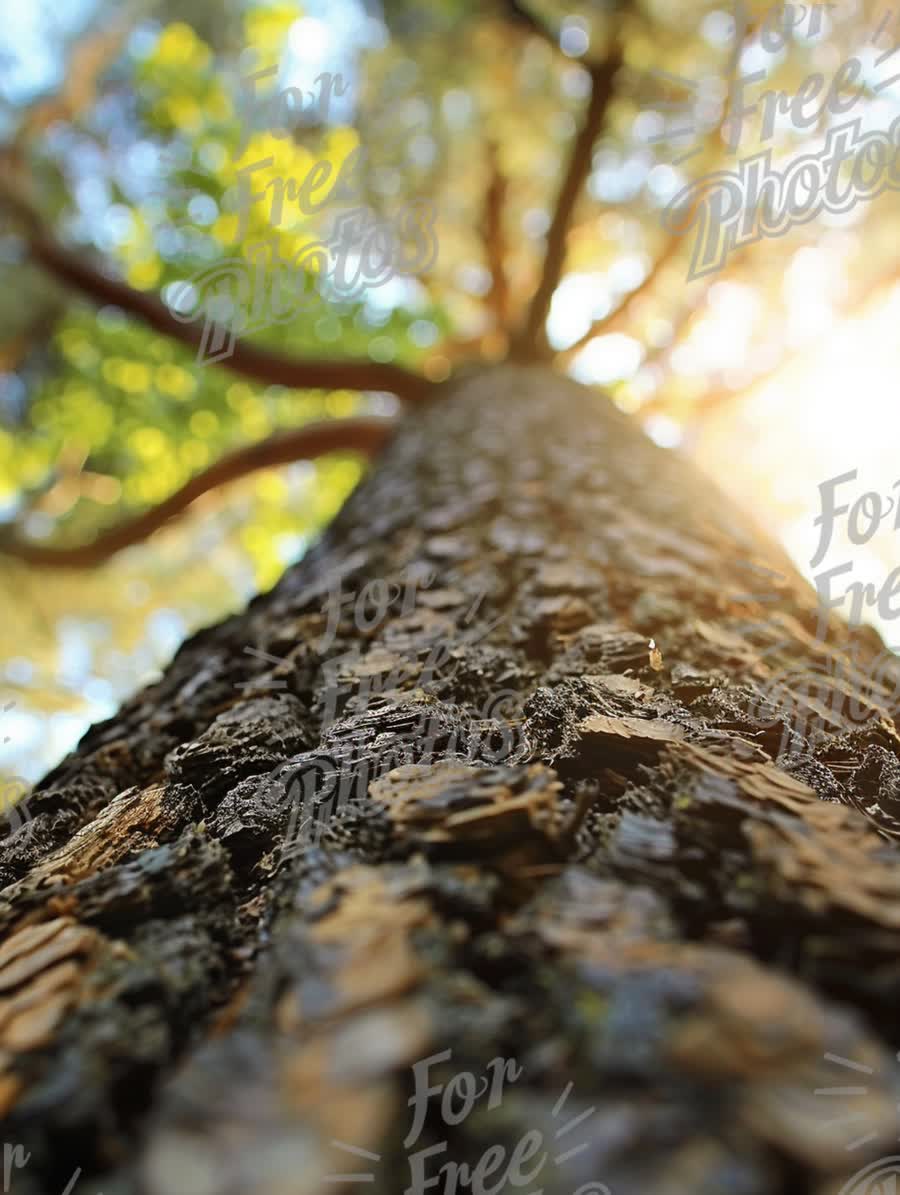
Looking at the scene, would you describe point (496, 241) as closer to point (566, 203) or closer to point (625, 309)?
point (625, 309)

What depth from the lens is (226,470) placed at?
146 inches

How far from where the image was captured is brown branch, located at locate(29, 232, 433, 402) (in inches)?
132

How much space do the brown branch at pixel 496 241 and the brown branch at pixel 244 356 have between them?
1185 millimetres

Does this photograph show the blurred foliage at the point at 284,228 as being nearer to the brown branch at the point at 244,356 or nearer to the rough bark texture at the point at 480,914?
the brown branch at the point at 244,356

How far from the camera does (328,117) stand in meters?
4.14

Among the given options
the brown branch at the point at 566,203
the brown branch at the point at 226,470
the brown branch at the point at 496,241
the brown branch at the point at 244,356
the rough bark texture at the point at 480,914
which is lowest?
the rough bark texture at the point at 480,914

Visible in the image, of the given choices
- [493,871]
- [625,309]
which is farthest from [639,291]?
[493,871]

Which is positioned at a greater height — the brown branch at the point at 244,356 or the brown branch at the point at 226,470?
the brown branch at the point at 244,356

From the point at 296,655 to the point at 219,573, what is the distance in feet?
17.2

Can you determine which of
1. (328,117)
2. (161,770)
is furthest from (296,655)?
(328,117)

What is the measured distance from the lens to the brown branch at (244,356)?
3361 millimetres

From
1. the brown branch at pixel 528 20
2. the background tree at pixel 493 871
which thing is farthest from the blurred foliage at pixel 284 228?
the background tree at pixel 493 871

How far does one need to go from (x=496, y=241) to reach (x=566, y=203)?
4.67 ft

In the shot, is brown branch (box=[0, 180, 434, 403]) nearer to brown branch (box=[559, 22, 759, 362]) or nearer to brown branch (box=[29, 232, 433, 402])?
brown branch (box=[29, 232, 433, 402])
